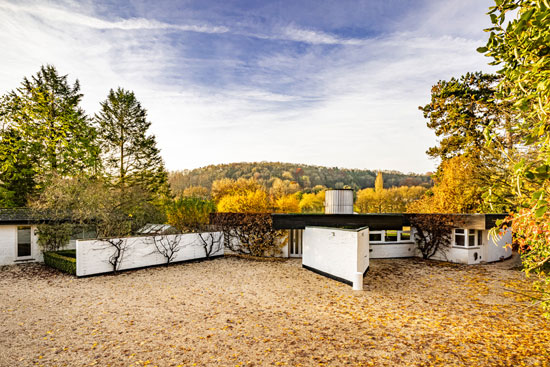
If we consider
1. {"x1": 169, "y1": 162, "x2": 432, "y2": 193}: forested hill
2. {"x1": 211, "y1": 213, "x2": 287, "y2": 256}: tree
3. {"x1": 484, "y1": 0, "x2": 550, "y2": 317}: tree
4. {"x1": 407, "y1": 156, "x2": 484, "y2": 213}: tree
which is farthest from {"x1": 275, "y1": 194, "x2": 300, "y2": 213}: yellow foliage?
{"x1": 484, "y1": 0, "x2": 550, "y2": 317}: tree

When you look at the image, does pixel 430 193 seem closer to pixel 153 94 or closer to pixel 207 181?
pixel 153 94

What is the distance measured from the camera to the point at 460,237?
1582 cm

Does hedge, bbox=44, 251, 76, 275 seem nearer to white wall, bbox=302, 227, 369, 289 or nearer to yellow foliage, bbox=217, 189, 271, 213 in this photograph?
white wall, bbox=302, 227, 369, 289

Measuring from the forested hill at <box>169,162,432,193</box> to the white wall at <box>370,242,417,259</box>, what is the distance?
44.9 metres

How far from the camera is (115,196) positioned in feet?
57.5

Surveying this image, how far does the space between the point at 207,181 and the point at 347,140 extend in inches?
1694

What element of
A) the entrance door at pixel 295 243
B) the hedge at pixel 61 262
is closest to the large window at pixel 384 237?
the entrance door at pixel 295 243

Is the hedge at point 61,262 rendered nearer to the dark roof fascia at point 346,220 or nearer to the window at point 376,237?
the dark roof fascia at point 346,220

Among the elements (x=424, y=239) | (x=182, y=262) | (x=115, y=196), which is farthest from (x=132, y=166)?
(x=424, y=239)

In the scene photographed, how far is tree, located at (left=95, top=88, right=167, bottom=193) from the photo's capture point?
29.1 m

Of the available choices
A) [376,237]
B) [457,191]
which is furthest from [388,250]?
[457,191]

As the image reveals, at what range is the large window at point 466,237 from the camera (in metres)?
15.4

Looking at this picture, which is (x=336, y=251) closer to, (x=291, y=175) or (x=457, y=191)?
(x=457, y=191)

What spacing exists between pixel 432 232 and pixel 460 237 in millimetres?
1373
